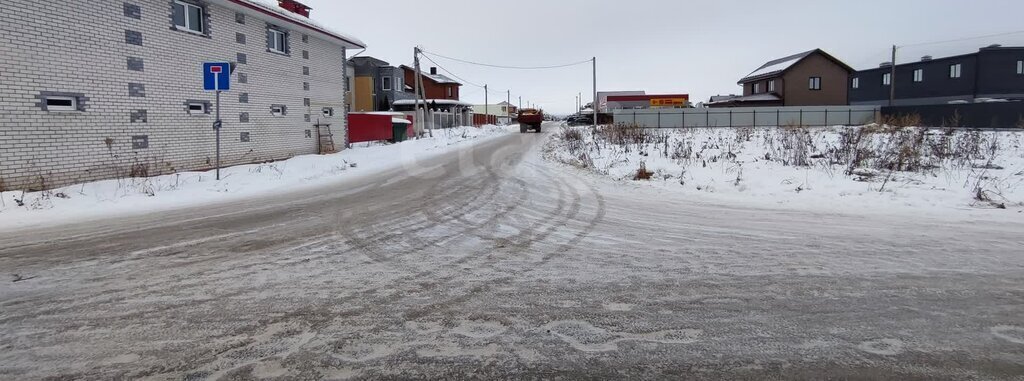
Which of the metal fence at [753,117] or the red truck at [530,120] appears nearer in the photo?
the metal fence at [753,117]

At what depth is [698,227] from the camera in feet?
21.9

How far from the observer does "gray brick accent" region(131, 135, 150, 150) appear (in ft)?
41.1

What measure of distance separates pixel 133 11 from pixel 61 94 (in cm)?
276

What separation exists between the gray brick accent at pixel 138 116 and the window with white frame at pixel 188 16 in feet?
8.58

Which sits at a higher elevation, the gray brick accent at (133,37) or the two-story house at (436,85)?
the two-story house at (436,85)

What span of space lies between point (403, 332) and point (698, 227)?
4.47m

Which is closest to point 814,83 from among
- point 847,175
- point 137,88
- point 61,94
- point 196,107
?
point 847,175

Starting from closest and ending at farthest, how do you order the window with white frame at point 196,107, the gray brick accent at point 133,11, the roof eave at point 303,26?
the gray brick accent at point 133,11, the window with white frame at point 196,107, the roof eave at point 303,26

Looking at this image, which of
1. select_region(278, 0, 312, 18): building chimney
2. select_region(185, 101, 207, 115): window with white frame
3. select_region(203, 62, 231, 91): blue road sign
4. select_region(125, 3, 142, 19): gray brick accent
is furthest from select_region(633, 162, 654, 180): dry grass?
select_region(278, 0, 312, 18): building chimney

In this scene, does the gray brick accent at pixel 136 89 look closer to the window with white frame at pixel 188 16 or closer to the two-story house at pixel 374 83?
the window with white frame at pixel 188 16

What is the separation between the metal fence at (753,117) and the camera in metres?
39.9

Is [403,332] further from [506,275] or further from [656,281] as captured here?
[656,281]

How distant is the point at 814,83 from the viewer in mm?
48469

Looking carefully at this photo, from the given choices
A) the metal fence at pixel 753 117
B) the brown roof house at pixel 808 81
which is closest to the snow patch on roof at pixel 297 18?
the metal fence at pixel 753 117
